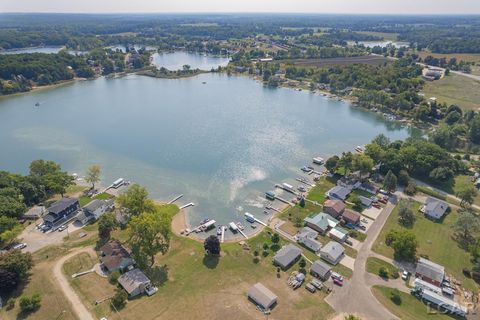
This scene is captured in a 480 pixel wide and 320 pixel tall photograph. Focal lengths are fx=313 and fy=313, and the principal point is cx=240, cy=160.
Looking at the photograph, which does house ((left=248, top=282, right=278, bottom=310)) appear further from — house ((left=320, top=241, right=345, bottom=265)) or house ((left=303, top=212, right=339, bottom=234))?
house ((left=303, top=212, right=339, bottom=234))

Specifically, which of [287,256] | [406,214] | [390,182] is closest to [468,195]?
[390,182]

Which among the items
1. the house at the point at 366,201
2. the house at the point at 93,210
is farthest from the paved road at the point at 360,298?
the house at the point at 93,210

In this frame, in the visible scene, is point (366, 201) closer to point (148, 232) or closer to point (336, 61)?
point (148, 232)

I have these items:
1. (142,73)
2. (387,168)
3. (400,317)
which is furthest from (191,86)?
(400,317)

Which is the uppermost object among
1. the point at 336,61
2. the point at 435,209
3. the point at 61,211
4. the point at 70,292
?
the point at 336,61

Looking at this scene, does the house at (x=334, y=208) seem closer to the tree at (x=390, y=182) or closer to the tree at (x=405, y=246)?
the tree at (x=405, y=246)

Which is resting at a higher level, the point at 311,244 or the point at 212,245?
the point at 212,245
